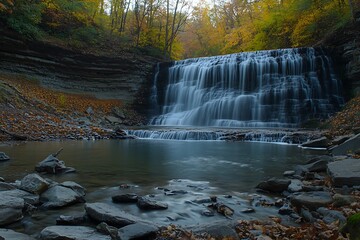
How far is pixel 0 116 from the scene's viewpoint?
13.3 m

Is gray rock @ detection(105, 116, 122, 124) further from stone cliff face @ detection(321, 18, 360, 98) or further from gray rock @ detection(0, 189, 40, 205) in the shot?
gray rock @ detection(0, 189, 40, 205)

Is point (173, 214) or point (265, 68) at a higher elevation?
point (265, 68)

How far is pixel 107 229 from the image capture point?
331 cm

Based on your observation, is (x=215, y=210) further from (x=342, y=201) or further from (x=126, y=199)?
(x=342, y=201)

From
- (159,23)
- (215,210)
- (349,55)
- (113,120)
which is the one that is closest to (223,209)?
(215,210)

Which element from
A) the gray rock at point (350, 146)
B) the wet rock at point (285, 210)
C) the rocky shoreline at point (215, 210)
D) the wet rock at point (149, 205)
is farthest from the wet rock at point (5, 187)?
the gray rock at point (350, 146)

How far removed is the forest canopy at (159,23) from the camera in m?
23.5

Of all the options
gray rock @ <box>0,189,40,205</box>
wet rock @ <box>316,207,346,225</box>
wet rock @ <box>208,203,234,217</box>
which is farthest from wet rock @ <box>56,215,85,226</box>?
wet rock @ <box>316,207,346,225</box>

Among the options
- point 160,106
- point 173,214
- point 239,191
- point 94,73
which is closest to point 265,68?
point 160,106

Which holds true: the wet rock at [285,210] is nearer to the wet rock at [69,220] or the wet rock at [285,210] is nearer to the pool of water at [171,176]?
the pool of water at [171,176]

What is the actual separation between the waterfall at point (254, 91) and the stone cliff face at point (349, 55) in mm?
554

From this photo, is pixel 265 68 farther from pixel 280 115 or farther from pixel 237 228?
pixel 237 228

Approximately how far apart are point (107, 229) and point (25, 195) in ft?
5.79

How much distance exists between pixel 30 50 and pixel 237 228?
23781mm
